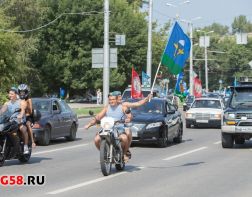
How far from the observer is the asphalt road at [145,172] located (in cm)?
1132

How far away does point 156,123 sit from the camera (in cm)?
2061

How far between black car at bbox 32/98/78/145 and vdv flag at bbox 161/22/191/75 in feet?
12.6

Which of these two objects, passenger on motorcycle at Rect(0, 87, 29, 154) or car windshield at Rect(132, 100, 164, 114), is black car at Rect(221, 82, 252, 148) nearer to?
car windshield at Rect(132, 100, 164, 114)

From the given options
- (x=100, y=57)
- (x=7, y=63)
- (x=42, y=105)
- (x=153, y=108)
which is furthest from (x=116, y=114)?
(x=7, y=63)

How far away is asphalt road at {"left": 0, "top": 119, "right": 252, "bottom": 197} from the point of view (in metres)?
11.3

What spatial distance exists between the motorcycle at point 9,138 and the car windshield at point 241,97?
26.7ft

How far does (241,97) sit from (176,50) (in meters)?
2.60

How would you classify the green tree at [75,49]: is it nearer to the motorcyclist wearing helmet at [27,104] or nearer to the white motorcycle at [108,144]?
the motorcyclist wearing helmet at [27,104]

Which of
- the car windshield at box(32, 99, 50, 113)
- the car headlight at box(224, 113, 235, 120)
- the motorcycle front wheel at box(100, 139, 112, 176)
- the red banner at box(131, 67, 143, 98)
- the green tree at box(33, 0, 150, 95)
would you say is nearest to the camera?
the motorcycle front wheel at box(100, 139, 112, 176)

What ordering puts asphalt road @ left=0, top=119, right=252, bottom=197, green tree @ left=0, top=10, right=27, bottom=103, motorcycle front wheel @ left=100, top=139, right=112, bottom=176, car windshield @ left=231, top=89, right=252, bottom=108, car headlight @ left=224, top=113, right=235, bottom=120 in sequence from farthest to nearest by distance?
green tree @ left=0, top=10, right=27, bottom=103
car windshield @ left=231, top=89, right=252, bottom=108
car headlight @ left=224, top=113, right=235, bottom=120
motorcycle front wheel @ left=100, top=139, right=112, bottom=176
asphalt road @ left=0, top=119, right=252, bottom=197

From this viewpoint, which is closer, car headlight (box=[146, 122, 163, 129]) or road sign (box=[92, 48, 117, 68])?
car headlight (box=[146, 122, 163, 129])

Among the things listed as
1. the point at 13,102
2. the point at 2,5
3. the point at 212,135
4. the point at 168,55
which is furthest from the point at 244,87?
the point at 2,5

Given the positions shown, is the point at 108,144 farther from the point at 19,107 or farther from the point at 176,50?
the point at 176,50

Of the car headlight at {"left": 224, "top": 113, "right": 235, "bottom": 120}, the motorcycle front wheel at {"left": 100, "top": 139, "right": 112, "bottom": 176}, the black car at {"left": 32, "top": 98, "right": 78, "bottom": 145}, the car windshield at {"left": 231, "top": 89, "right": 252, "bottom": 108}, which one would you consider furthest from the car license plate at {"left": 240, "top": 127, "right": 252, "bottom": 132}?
the motorcycle front wheel at {"left": 100, "top": 139, "right": 112, "bottom": 176}
